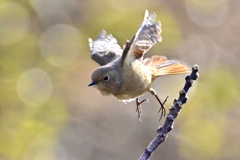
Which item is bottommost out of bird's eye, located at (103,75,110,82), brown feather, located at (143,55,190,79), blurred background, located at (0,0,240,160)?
bird's eye, located at (103,75,110,82)

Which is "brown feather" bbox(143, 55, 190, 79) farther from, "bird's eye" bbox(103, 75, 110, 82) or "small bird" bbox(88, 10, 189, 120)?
"bird's eye" bbox(103, 75, 110, 82)

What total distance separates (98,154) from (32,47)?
1753mm

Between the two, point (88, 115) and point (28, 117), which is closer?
point (28, 117)

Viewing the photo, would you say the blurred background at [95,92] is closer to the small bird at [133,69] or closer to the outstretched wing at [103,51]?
the outstretched wing at [103,51]

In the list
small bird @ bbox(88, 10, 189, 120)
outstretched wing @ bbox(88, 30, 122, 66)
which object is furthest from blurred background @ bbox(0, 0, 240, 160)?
small bird @ bbox(88, 10, 189, 120)

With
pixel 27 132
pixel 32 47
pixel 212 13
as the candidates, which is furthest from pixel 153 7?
pixel 27 132

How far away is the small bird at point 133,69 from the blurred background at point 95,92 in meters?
2.13

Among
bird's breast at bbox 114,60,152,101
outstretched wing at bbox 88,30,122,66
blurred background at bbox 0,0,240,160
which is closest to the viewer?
bird's breast at bbox 114,60,152,101

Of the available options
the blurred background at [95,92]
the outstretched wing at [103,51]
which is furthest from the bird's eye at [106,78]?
the blurred background at [95,92]

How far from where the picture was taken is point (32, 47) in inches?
225

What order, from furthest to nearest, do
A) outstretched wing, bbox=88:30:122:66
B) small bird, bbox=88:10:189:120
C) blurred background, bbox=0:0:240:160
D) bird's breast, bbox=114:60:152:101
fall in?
blurred background, bbox=0:0:240:160
outstretched wing, bbox=88:30:122:66
bird's breast, bbox=114:60:152:101
small bird, bbox=88:10:189:120

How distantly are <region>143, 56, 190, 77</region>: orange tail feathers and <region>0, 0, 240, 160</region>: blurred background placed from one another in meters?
2.22

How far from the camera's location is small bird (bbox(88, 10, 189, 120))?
114 inches

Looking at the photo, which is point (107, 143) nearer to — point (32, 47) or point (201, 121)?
point (201, 121)
